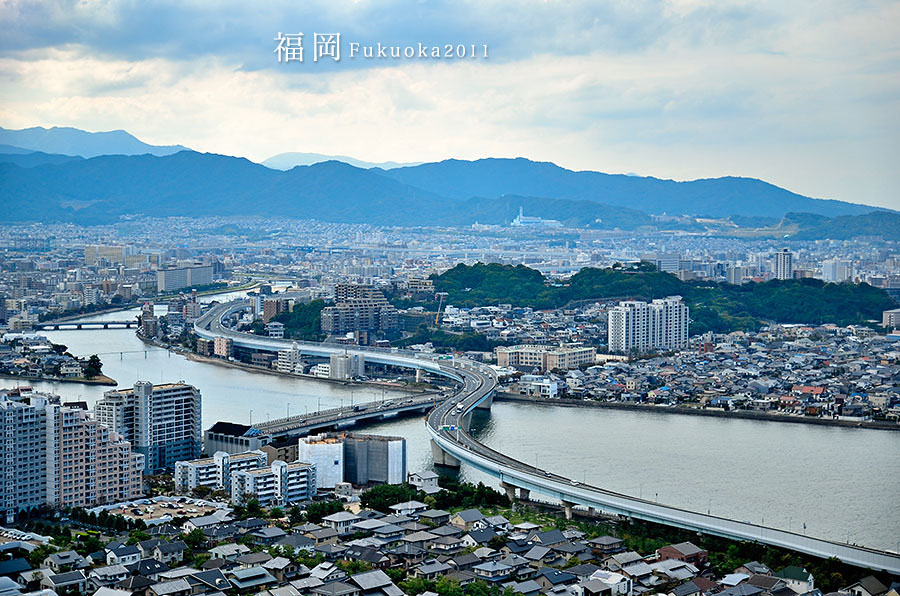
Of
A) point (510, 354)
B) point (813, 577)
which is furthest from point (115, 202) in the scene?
point (813, 577)

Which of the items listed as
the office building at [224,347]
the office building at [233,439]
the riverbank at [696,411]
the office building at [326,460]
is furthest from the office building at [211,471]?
the office building at [224,347]

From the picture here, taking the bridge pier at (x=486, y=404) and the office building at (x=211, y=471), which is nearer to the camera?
the office building at (x=211, y=471)

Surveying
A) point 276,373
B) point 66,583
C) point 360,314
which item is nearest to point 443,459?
point 66,583

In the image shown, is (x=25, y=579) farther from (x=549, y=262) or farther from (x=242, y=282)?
(x=549, y=262)

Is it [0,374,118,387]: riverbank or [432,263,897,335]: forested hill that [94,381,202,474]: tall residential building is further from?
[432,263,897,335]: forested hill

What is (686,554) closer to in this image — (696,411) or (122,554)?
(122,554)

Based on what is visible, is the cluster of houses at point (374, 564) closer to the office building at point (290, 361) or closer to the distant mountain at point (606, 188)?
the office building at point (290, 361)
